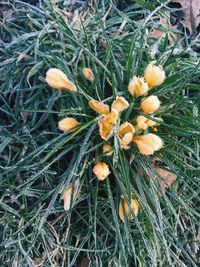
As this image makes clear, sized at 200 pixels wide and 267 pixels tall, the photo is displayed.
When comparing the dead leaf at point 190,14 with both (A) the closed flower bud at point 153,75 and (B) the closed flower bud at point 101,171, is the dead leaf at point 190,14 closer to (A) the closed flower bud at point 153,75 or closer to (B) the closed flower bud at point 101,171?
(A) the closed flower bud at point 153,75

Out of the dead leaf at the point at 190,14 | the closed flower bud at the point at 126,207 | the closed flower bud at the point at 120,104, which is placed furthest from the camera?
the dead leaf at the point at 190,14

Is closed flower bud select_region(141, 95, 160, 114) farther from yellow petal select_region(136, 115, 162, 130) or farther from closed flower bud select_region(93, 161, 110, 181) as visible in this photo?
closed flower bud select_region(93, 161, 110, 181)

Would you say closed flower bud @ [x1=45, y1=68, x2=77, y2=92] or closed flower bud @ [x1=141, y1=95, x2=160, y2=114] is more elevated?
closed flower bud @ [x1=45, y1=68, x2=77, y2=92]

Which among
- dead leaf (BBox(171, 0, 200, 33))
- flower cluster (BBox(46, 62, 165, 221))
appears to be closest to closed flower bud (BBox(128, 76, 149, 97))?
flower cluster (BBox(46, 62, 165, 221))

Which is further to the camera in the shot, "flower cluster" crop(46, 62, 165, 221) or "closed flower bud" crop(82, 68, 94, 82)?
"closed flower bud" crop(82, 68, 94, 82)

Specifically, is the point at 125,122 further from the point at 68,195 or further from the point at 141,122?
the point at 68,195

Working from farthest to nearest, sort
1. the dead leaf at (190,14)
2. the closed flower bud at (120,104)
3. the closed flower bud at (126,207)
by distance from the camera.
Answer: the dead leaf at (190,14)
the closed flower bud at (126,207)
the closed flower bud at (120,104)

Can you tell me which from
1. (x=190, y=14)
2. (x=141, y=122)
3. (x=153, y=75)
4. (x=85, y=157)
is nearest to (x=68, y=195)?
(x=85, y=157)

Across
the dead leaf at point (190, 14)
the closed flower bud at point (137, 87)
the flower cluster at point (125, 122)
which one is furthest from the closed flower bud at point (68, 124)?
the dead leaf at point (190, 14)

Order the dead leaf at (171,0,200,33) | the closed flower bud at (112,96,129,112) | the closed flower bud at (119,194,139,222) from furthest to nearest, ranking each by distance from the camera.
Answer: the dead leaf at (171,0,200,33) < the closed flower bud at (119,194,139,222) < the closed flower bud at (112,96,129,112)
